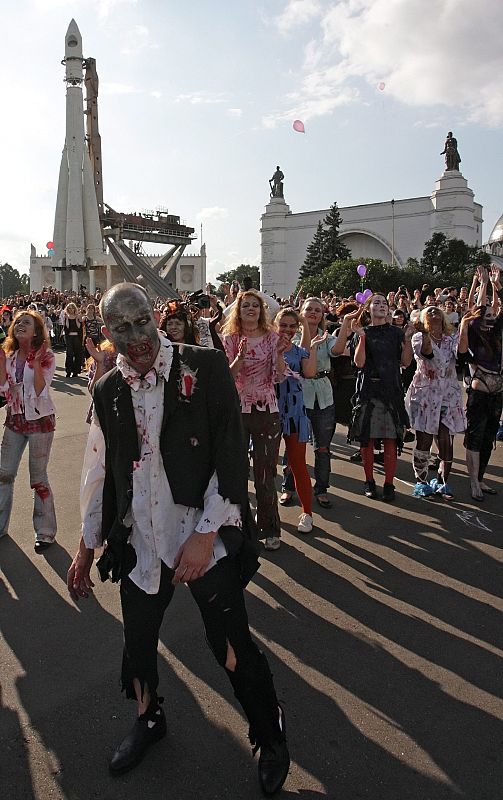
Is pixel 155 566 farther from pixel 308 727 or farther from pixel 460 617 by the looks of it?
pixel 460 617

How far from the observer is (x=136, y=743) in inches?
94.9

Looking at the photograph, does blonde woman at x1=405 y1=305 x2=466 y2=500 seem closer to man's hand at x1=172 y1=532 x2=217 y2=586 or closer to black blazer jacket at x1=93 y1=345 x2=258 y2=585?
black blazer jacket at x1=93 y1=345 x2=258 y2=585

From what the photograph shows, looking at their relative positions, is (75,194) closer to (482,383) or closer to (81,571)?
(482,383)

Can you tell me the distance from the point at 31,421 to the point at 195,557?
306 centimetres

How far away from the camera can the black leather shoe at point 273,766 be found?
221 centimetres

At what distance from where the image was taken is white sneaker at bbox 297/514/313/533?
16.0 feet

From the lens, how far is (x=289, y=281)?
3954 inches

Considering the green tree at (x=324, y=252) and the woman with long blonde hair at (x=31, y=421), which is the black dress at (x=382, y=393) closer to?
the woman with long blonde hair at (x=31, y=421)

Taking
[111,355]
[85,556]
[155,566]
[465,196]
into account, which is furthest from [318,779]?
[465,196]

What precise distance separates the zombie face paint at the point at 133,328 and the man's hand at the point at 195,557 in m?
0.63

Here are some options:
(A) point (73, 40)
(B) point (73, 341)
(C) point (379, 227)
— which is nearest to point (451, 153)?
(C) point (379, 227)

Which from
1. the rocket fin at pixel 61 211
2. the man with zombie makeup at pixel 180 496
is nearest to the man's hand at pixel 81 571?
the man with zombie makeup at pixel 180 496

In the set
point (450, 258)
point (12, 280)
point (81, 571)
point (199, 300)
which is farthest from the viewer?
point (12, 280)

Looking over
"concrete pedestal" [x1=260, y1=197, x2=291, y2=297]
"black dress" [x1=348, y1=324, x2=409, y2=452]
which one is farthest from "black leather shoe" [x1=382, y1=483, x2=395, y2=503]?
"concrete pedestal" [x1=260, y1=197, x2=291, y2=297]
